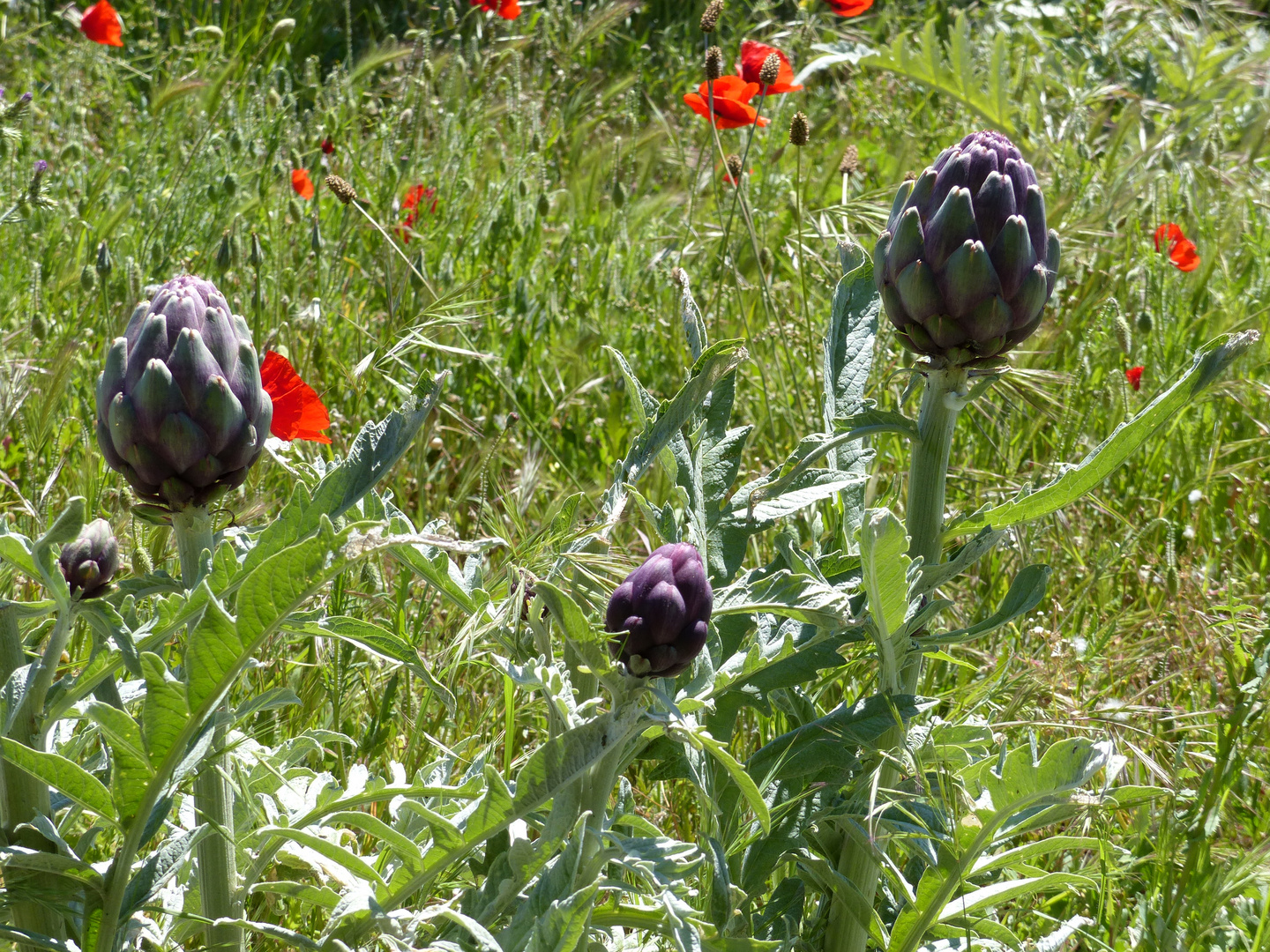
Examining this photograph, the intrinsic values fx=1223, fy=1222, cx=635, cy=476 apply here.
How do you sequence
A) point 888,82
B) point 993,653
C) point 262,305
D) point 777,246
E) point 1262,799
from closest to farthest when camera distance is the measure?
point 1262,799
point 993,653
point 262,305
point 777,246
point 888,82

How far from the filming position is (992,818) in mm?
998

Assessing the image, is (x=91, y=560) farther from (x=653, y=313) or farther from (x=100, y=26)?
(x=100, y=26)

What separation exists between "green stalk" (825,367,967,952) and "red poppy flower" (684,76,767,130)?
124 cm

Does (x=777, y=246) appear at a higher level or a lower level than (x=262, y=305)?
lower

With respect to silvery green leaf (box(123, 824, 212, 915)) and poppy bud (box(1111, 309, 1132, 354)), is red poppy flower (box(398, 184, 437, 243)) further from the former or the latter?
silvery green leaf (box(123, 824, 212, 915))

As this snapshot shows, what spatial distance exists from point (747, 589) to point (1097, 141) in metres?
2.75

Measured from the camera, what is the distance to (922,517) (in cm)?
112

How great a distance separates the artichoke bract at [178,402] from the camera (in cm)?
85

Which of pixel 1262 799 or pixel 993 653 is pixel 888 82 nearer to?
pixel 993 653

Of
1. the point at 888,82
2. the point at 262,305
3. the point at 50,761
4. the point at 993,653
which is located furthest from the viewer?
the point at 888,82

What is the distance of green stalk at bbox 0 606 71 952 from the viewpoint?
2.95 feet

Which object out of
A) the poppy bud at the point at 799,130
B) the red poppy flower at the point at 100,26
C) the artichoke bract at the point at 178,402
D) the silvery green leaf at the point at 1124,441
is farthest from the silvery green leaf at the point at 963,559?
the red poppy flower at the point at 100,26

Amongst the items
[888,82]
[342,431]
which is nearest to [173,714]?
[342,431]

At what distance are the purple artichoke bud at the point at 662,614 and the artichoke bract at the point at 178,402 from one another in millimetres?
301
